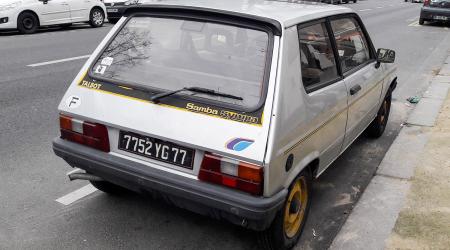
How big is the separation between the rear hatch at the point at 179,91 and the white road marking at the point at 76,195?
3.11 ft

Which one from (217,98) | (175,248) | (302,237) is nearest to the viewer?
(217,98)

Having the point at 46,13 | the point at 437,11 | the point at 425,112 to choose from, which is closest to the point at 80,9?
the point at 46,13

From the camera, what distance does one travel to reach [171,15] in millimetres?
3230

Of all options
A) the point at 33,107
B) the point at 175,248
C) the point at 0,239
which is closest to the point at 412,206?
the point at 175,248

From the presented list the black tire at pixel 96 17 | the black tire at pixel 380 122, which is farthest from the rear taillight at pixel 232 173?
the black tire at pixel 96 17

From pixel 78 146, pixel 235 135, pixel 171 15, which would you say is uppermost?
pixel 171 15

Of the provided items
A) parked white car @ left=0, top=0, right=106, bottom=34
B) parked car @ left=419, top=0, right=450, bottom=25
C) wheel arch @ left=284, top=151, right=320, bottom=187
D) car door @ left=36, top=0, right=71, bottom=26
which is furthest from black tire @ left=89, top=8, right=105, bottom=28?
parked car @ left=419, top=0, right=450, bottom=25

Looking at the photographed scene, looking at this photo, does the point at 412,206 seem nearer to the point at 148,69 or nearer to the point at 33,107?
the point at 148,69

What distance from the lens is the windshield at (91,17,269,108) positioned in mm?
2889

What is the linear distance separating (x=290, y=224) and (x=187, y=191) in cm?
94

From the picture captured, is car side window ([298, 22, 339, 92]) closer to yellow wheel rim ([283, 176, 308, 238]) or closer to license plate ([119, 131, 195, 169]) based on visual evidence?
yellow wheel rim ([283, 176, 308, 238])

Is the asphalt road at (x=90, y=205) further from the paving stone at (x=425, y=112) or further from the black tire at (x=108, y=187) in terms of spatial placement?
the paving stone at (x=425, y=112)

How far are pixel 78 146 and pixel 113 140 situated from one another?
0.31m

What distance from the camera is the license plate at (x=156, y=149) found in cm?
281
